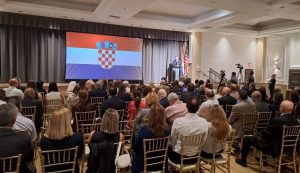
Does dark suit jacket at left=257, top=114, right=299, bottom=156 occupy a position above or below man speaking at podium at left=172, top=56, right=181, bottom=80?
below

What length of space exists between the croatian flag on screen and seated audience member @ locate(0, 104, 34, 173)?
324 inches

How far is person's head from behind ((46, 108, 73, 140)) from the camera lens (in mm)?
2307

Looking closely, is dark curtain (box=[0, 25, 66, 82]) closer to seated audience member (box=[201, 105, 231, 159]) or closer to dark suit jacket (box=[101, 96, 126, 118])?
dark suit jacket (box=[101, 96, 126, 118])

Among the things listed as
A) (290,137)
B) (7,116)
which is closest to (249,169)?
(290,137)

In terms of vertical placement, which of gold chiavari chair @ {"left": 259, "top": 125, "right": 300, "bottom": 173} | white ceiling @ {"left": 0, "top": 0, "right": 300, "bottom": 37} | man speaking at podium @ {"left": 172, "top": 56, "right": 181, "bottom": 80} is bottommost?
gold chiavari chair @ {"left": 259, "top": 125, "right": 300, "bottom": 173}

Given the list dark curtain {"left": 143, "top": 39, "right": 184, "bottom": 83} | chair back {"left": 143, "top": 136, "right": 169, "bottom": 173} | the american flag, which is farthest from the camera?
the american flag

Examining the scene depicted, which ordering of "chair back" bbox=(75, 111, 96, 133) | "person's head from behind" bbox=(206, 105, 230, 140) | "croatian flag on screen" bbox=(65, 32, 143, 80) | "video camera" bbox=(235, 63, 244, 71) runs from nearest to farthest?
"person's head from behind" bbox=(206, 105, 230, 140), "chair back" bbox=(75, 111, 96, 133), "croatian flag on screen" bbox=(65, 32, 143, 80), "video camera" bbox=(235, 63, 244, 71)

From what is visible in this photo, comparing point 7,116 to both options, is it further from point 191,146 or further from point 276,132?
point 276,132

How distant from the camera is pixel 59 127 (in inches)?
91.0

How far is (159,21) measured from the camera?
1016 centimetres

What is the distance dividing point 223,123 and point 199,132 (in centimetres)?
35

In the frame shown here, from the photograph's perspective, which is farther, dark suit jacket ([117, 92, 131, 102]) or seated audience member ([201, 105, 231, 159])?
dark suit jacket ([117, 92, 131, 102])

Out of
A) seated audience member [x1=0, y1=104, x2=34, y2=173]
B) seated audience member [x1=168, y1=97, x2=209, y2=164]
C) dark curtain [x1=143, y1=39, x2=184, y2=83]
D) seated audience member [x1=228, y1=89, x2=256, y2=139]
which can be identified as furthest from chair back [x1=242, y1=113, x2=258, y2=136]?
dark curtain [x1=143, y1=39, x2=184, y2=83]

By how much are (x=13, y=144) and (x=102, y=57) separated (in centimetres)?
880
